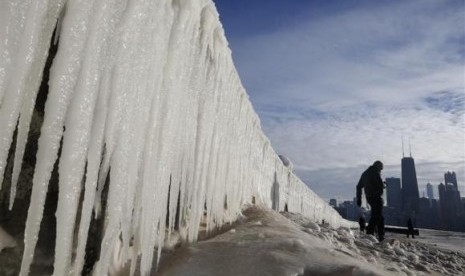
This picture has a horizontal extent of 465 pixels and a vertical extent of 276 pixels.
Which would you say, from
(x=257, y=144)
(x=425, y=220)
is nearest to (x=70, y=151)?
(x=257, y=144)

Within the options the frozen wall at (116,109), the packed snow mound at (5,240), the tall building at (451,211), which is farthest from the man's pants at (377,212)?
the tall building at (451,211)

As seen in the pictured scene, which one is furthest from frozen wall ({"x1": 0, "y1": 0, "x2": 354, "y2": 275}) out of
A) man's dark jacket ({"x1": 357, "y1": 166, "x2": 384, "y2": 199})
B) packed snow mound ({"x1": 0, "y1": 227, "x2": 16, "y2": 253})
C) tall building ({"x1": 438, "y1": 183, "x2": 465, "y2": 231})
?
tall building ({"x1": 438, "y1": 183, "x2": 465, "y2": 231})

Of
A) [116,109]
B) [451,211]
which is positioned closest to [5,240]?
[116,109]

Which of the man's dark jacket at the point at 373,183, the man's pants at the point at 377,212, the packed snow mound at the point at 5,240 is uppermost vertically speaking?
the man's dark jacket at the point at 373,183

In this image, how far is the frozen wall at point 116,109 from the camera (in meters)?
1.49

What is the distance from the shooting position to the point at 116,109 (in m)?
1.93

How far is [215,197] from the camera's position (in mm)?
3658

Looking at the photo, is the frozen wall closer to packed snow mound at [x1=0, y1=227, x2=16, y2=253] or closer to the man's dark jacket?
packed snow mound at [x1=0, y1=227, x2=16, y2=253]

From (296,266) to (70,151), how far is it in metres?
1.72

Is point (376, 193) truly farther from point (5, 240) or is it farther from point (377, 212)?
point (5, 240)

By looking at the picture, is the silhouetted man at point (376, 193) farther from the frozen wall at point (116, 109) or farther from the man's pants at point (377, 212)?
the frozen wall at point (116, 109)

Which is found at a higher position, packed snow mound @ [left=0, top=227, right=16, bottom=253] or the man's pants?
the man's pants

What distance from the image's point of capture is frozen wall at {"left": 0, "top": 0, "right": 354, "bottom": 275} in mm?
1494

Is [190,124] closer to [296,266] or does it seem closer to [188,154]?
[188,154]
